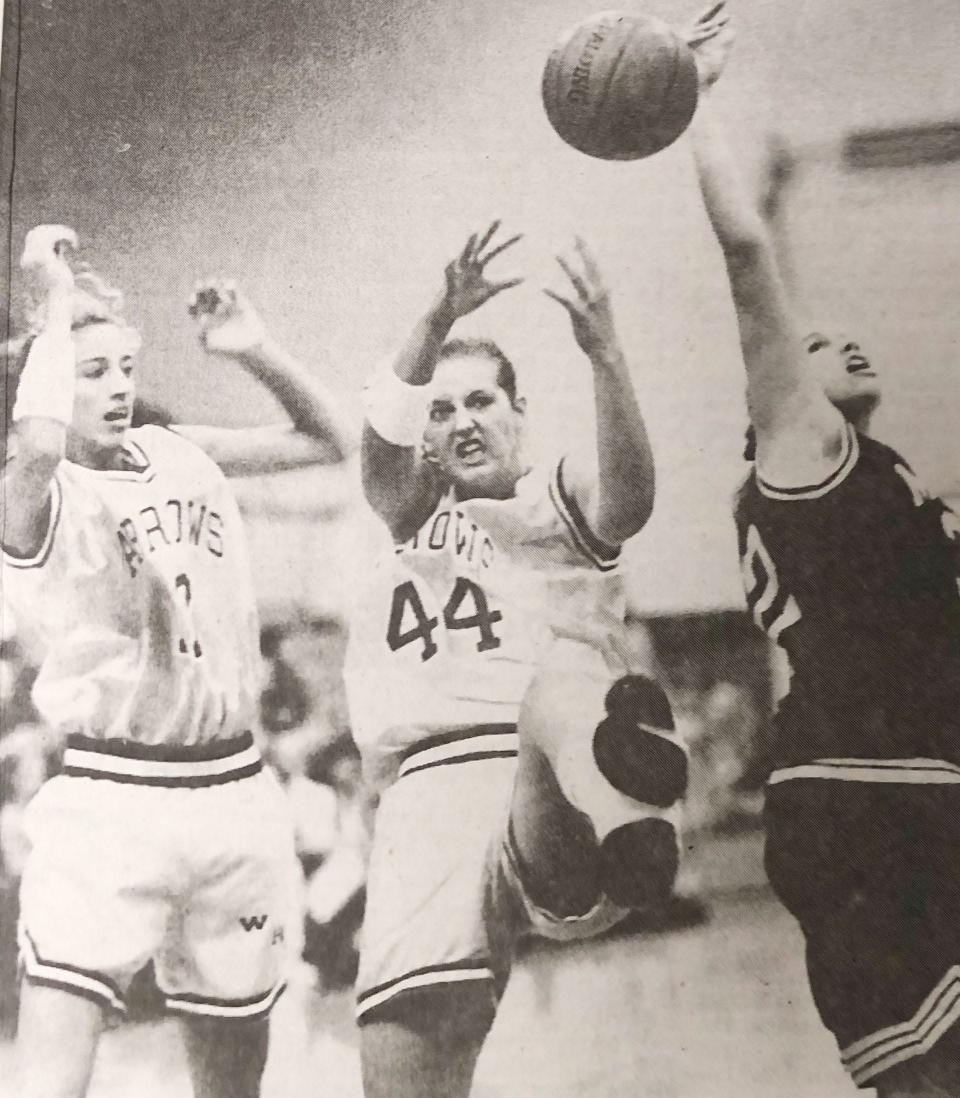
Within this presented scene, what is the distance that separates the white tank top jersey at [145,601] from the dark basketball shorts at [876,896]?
694 mm

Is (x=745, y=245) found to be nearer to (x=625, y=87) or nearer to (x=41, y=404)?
(x=625, y=87)

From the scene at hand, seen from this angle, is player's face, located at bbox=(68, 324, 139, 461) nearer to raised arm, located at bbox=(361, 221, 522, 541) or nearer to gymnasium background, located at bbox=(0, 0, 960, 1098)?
gymnasium background, located at bbox=(0, 0, 960, 1098)

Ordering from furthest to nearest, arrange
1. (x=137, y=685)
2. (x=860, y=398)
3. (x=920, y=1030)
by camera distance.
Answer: (x=137, y=685)
(x=860, y=398)
(x=920, y=1030)

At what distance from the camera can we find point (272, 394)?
135 cm

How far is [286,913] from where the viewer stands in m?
1.26

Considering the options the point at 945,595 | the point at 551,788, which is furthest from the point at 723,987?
the point at 945,595

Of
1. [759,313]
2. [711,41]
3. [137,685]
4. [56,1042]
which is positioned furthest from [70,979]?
[711,41]

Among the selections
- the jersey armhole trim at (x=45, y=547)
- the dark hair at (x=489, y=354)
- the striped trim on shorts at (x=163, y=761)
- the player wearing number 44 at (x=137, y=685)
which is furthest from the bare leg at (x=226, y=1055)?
the dark hair at (x=489, y=354)

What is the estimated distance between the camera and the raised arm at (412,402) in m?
1.30

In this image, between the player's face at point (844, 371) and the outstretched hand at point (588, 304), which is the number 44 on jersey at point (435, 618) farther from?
the player's face at point (844, 371)

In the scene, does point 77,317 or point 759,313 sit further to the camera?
point 77,317

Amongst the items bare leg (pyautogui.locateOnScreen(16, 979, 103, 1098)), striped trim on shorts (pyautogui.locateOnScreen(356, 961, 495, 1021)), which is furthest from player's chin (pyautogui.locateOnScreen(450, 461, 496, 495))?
bare leg (pyautogui.locateOnScreen(16, 979, 103, 1098))

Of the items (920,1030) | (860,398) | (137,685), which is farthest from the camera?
(137,685)

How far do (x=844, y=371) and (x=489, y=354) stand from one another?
43 cm
